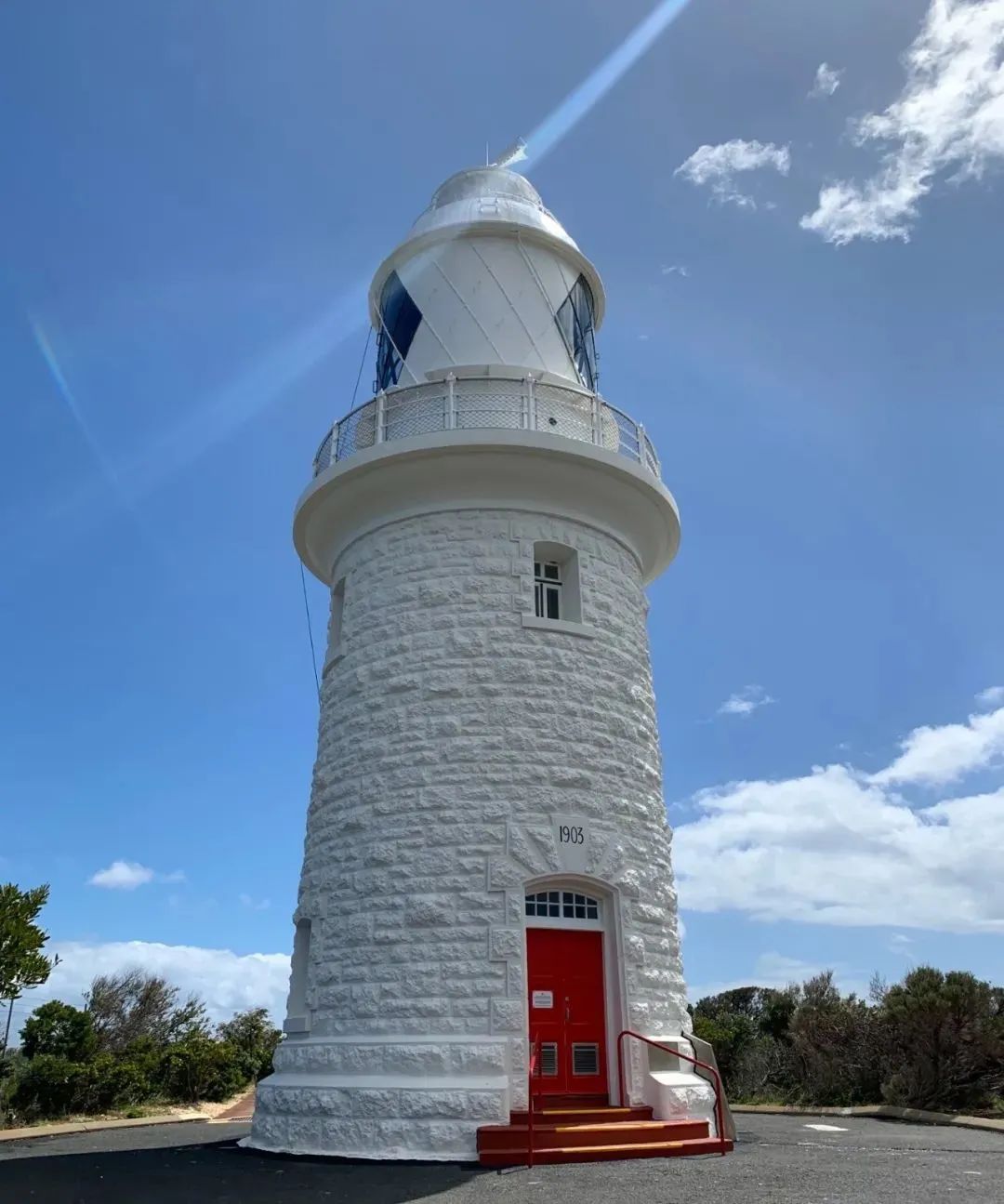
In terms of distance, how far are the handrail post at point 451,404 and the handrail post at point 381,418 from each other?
86cm

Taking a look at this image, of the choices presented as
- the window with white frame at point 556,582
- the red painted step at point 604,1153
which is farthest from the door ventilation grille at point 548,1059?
the window with white frame at point 556,582

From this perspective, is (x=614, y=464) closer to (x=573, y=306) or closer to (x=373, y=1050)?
(x=573, y=306)

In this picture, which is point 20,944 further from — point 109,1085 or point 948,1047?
point 948,1047

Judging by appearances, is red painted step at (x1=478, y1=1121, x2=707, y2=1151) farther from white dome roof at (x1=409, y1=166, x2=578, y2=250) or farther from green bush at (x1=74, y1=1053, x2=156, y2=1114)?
white dome roof at (x1=409, y1=166, x2=578, y2=250)

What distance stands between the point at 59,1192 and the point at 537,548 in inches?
324

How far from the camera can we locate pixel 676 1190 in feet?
24.3

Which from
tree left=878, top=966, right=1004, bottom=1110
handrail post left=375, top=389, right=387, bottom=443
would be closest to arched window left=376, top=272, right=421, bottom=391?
handrail post left=375, top=389, right=387, bottom=443

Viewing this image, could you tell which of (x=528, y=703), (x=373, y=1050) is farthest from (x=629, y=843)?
A: (x=373, y=1050)

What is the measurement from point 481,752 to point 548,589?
252 cm

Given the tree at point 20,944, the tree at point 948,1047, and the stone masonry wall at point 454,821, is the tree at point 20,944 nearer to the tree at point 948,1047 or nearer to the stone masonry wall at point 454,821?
the stone masonry wall at point 454,821

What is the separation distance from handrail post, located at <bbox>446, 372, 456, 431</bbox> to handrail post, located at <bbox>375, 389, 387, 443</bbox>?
2.81ft

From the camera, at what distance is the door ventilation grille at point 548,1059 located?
10586 millimetres

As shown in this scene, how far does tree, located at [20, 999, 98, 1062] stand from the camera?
16922mm

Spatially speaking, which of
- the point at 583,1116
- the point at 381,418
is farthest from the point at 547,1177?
the point at 381,418
